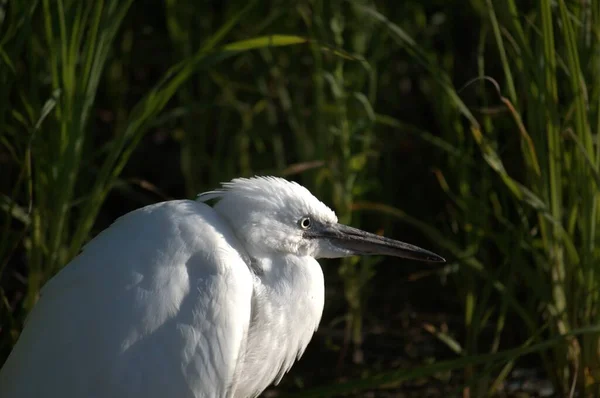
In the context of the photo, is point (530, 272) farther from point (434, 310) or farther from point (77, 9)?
point (77, 9)

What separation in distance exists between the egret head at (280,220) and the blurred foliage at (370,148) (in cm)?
34

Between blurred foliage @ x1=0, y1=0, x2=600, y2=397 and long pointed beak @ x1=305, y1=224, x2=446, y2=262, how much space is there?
10.8 inches

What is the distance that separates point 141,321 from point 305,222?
20.0 inches

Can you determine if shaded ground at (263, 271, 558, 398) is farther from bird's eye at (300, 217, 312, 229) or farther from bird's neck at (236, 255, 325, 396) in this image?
bird's eye at (300, 217, 312, 229)

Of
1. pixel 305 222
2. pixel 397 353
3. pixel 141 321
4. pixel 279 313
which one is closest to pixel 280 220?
pixel 305 222

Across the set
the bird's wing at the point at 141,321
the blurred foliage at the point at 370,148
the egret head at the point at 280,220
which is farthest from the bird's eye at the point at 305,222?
the blurred foliage at the point at 370,148

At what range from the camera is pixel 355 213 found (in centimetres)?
330

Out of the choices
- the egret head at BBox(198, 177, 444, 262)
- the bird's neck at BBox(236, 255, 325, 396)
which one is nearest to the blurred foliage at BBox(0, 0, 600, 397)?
the bird's neck at BBox(236, 255, 325, 396)

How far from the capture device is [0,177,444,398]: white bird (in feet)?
6.96

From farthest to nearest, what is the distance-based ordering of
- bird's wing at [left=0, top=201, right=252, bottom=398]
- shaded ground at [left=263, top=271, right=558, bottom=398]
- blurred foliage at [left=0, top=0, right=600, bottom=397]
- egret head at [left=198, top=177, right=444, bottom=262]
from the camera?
1. shaded ground at [left=263, top=271, right=558, bottom=398]
2. blurred foliage at [left=0, top=0, right=600, bottom=397]
3. egret head at [left=198, top=177, right=444, bottom=262]
4. bird's wing at [left=0, top=201, right=252, bottom=398]

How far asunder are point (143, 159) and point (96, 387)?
2.31 meters

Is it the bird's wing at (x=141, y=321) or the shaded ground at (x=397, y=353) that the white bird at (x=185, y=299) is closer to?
the bird's wing at (x=141, y=321)

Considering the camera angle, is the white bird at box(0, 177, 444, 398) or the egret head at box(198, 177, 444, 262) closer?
the white bird at box(0, 177, 444, 398)

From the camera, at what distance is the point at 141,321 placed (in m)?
2.13
